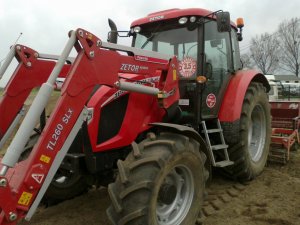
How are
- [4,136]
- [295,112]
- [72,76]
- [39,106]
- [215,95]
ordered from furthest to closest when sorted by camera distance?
1. [295,112]
2. [215,95]
3. [4,136]
4. [72,76]
5. [39,106]

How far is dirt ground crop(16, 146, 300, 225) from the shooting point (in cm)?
417

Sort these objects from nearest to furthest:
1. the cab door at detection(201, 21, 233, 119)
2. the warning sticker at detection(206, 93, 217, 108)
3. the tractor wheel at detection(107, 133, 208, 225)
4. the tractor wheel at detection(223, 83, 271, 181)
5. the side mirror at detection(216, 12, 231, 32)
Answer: the tractor wheel at detection(107, 133, 208, 225), the side mirror at detection(216, 12, 231, 32), the cab door at detection(201, 21, 233, 119), the warning sticker at detection(206, 93, 217, 108), the tractor wheel at detection(223, 83, 271, 181)

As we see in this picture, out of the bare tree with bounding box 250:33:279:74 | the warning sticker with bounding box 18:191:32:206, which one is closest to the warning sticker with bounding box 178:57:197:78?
the warning sticker with bounding box 18:191:32:206

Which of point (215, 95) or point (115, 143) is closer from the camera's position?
point (115, 143)

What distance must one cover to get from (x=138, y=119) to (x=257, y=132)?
2940mm

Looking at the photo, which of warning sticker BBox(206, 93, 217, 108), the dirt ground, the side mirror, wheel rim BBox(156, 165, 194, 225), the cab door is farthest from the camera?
warning sticker BBox(206, 93, 217, 108)

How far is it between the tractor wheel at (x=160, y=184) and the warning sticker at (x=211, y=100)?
119cm

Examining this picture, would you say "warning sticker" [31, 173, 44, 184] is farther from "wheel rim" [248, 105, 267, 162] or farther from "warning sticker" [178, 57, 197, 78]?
"wheel rim" [248, 105, 267, 162]

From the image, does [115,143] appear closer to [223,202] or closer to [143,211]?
[143,211]

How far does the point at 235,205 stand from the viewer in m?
4.61

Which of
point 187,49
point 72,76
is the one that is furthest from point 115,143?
point 187,49

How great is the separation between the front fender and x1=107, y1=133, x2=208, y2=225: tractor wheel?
1.31 metres

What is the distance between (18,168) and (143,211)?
109cm

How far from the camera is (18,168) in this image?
2861 mm
